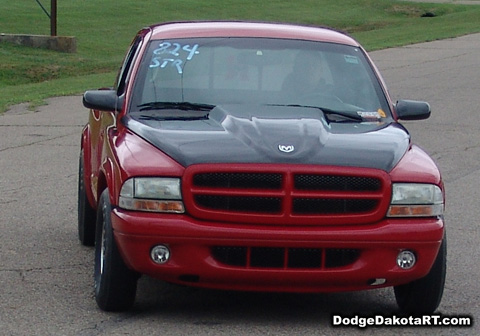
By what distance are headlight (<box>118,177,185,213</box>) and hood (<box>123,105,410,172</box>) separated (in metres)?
0.13

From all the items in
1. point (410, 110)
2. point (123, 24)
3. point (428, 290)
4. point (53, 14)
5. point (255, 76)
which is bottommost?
point (123, 24)

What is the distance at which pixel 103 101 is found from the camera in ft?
23.0

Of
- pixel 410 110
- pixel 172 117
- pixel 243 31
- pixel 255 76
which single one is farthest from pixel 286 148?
pixel 243 31

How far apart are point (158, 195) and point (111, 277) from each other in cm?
58

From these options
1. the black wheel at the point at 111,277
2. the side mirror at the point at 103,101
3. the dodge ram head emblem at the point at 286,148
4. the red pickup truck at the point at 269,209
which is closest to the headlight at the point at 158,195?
the red pickup truck at the point at 269,209

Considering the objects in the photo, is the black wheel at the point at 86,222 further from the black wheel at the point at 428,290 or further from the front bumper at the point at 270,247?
the black wheel at the point at 428,290

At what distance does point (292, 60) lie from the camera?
7320mm

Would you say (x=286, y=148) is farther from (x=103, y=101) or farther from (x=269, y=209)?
(x=103, y=101)

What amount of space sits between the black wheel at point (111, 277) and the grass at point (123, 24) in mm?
12530

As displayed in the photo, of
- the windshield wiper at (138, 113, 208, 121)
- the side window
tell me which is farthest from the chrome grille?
the side window

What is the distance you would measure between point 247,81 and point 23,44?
2483 centimetres

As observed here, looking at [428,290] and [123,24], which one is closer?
[428,290]

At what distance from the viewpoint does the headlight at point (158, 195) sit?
5.85 meters

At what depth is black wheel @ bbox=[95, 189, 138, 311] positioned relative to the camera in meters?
6.09
